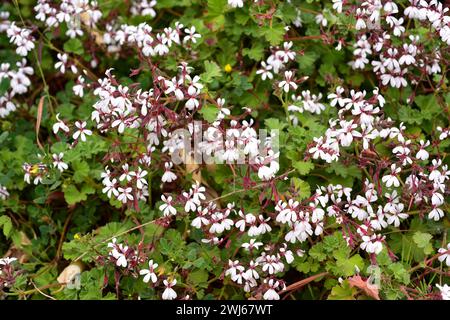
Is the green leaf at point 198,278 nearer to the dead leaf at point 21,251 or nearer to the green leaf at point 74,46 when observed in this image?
the dead leaf at point 21,251

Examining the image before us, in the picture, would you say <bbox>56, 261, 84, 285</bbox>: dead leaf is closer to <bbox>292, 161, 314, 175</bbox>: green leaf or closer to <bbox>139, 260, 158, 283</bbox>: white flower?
<bbox>139, 260, 158, 283</bbox>: white flower

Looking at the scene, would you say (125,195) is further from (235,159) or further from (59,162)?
(235,159)

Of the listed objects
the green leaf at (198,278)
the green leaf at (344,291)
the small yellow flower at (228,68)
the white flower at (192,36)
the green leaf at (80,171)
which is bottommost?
the green leaf at (198,278)

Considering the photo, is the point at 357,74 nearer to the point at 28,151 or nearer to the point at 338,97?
the point at 338,97

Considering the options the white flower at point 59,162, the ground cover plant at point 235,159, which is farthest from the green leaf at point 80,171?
the white flower at point 59,162

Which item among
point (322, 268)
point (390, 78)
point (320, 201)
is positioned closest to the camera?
point (320, 201)

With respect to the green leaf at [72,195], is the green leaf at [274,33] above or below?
above

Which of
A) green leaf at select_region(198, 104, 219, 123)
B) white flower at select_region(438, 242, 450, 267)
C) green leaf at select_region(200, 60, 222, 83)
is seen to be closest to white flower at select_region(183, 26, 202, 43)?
green leaf at select_region(200, 60, 222, 83)
